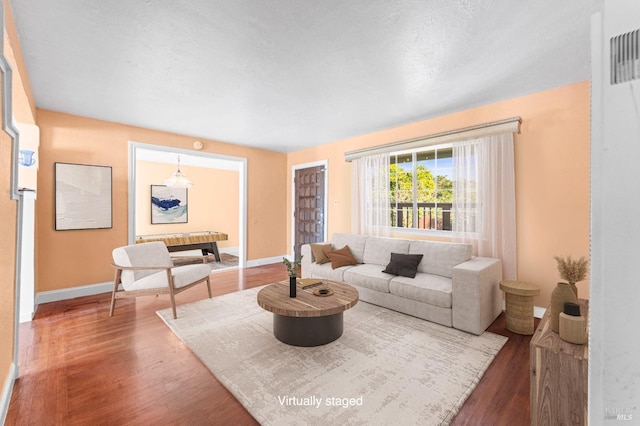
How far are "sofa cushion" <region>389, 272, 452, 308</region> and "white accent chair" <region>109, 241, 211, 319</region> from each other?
247cm

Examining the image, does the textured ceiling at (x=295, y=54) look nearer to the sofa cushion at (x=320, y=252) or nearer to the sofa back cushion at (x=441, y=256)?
the sofa back cushion at (x=441, y=256)

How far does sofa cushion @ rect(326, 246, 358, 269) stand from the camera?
12.9 feet

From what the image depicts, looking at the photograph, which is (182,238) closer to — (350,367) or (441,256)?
(350,367)

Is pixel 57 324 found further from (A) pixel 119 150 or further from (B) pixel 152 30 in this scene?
(B) pixel 152 30

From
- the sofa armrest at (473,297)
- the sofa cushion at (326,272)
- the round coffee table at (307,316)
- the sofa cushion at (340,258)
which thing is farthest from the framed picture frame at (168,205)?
the sofa armrest at (473,297)

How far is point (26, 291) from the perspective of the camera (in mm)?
3074

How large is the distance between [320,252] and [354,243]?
1.83 ft

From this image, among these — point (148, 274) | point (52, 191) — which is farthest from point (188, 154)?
point (148, 274)

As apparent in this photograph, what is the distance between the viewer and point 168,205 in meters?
6.93

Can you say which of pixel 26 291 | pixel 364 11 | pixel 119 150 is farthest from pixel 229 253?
pixel 364 11

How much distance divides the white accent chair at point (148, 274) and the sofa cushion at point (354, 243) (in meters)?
2.05

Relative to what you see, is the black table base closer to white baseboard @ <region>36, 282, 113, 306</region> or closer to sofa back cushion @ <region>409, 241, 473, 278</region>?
sofa back cushion @ <region>409, 241, 473, 278</region>

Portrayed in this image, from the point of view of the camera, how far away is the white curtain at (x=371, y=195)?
175 inches

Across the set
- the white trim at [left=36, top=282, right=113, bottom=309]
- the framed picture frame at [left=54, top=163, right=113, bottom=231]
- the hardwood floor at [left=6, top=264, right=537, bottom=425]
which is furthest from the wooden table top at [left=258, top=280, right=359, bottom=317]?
the framed picture frame at [left=54, top=163, right=113, bottom=231]
